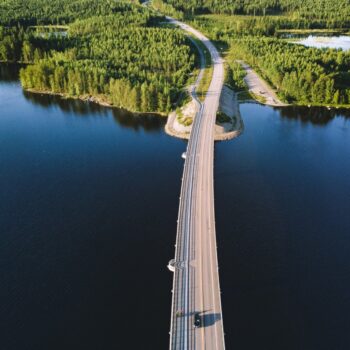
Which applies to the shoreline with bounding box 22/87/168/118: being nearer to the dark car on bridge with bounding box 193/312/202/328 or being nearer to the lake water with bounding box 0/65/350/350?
the lake water with bounding box 0/65/350/350

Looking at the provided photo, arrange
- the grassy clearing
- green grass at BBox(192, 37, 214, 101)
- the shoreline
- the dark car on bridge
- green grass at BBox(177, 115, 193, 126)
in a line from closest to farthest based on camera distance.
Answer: the dark car on bridge, the grassy clearing, green grass at BBox(177, 115, 193, 126), the shoreline, green grass at BBox(192, 37, 214, 101)

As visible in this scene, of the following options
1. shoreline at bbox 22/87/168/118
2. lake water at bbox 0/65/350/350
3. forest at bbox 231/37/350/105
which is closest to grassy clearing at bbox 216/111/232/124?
lake water at bbox 0/65/350/350

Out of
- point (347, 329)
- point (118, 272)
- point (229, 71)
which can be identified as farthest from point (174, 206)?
point (229, 71)

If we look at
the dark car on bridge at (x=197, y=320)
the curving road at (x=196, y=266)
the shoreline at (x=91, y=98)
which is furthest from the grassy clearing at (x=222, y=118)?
the dark car on bridge at (x=197, y=320)

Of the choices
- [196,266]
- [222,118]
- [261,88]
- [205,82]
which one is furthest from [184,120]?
[196,266]

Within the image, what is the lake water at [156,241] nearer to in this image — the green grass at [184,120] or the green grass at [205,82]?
the green grass at [184,120]

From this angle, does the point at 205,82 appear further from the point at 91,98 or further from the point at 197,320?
the point at 197,320
